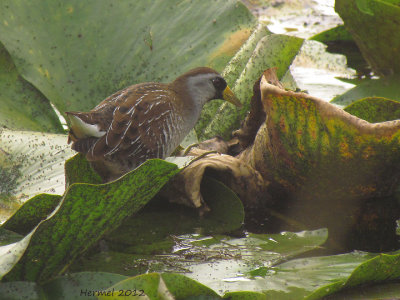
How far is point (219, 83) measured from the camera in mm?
3473

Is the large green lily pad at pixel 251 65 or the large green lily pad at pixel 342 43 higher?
the large green lily pad at pixel 251 65

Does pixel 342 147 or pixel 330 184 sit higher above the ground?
pixel 342 147

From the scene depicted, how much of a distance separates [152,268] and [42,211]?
44cm

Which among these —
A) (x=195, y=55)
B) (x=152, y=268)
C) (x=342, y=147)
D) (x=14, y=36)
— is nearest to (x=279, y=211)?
(x=342, y=147)

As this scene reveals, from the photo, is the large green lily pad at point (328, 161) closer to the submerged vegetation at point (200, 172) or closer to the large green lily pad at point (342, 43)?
the submerged vegetation at point (200, 172)

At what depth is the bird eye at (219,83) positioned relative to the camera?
3.46 metres

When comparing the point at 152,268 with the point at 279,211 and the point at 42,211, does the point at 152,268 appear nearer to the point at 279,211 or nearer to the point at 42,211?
the point at 42,211

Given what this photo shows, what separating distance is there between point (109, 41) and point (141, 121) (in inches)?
24.9

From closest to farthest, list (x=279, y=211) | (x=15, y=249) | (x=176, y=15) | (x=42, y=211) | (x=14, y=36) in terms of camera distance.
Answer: (x=15, y=249)
(x=42, y=211)
(x=279, y=211)
(x=14, y=36)
(x=176, y=15)

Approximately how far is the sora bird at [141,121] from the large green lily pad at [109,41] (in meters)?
0.17

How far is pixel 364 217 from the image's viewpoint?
8.97 feet

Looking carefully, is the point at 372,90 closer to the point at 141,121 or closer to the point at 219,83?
the point at 219,83

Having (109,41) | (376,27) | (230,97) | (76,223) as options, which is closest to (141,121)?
(230,97)

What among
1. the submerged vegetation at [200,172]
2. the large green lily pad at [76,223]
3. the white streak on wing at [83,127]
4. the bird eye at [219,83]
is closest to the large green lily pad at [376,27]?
the submerged vegetation at [200,172]
